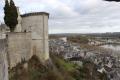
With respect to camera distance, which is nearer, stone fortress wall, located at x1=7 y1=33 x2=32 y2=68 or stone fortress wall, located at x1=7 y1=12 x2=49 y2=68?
stone fortress wall, located at x1=7 y1=33 x2=32 y2=68

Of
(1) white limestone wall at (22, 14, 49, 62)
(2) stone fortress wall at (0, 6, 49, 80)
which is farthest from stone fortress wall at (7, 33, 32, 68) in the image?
(1) white limestone wall at (22, 14, 49, 62)

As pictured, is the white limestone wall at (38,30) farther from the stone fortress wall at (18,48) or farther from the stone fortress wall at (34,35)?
the stone fortress wall at (18,48)

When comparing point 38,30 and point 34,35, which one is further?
point 38,30

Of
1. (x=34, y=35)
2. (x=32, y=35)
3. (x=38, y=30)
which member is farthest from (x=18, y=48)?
(x=38, y=30)

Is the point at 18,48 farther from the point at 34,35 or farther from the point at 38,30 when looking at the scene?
the point at 38,30

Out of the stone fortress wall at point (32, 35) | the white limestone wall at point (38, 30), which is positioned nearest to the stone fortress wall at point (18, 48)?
the stone fortress wall at point (32, 35)

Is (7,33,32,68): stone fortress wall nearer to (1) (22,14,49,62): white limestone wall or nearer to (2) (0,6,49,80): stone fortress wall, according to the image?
(2) (0,6,49,80): stone fortress wall

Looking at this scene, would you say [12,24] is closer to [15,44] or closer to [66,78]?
[15,44]

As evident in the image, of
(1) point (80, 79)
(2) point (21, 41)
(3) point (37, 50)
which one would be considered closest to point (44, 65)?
(3) point (37, 50)
